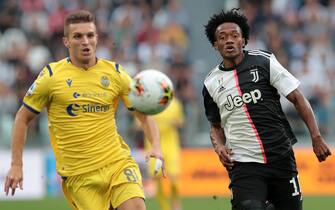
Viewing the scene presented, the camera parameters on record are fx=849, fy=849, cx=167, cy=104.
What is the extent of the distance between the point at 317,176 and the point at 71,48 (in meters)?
10.9

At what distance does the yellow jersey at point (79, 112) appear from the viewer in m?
7.80

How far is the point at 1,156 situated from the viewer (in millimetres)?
17797

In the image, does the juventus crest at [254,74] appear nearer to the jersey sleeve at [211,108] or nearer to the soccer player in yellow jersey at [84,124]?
the jersey sleeve at [211,108]

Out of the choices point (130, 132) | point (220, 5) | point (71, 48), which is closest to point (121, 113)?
point (130, 132)

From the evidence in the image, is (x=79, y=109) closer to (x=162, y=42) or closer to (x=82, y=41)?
(x=82, y=41)

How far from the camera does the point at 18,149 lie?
7699 millimetres

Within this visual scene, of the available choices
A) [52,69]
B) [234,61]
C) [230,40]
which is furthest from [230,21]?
[52,69]

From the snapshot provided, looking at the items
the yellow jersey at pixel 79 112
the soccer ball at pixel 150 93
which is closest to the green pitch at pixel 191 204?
the yellow jersey at pixel 79 112

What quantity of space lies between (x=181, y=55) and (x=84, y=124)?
37.3 feet

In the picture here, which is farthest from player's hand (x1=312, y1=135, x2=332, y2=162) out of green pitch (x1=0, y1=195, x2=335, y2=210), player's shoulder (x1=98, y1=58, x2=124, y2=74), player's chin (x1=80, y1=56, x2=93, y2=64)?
green pitch (x1=0, y1=195, x2=335, y2=210)

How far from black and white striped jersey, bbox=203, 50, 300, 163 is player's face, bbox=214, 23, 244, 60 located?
15 cm

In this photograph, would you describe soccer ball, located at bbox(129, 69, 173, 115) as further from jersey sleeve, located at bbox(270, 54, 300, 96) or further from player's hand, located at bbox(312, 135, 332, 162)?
player's hand, located at bbox(312, 135, 332, 162)

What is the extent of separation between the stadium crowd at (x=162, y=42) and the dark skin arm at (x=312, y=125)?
34.2 ft

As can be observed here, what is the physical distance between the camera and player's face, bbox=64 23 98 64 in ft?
25.8
